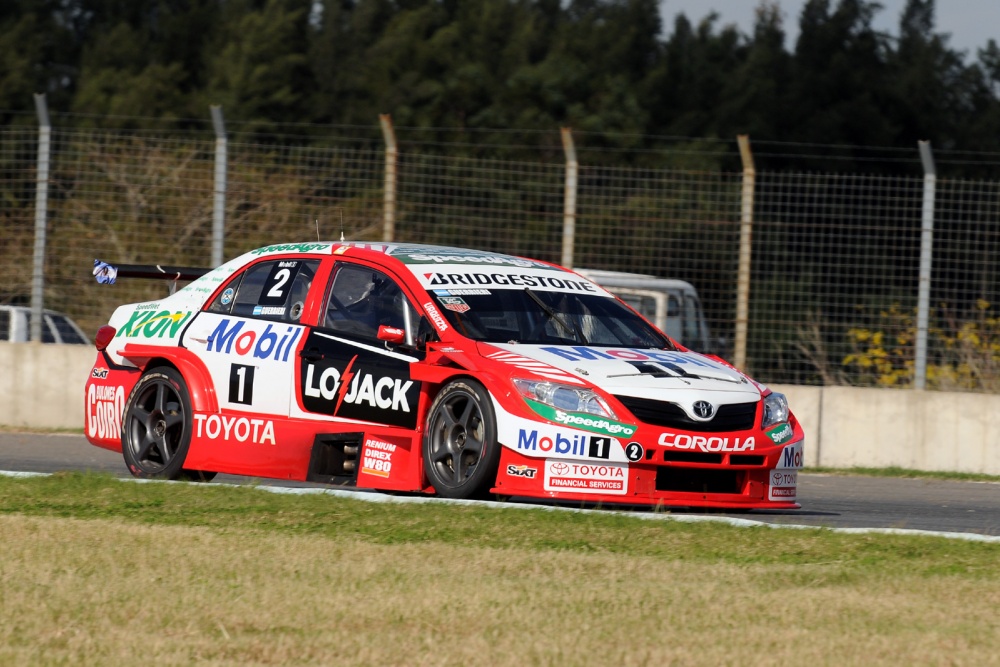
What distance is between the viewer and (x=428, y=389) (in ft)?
28.0

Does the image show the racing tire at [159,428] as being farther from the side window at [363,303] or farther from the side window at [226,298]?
the side window at [363,303]

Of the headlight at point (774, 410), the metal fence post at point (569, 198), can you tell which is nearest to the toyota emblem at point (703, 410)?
the headlight at point (774, 410)

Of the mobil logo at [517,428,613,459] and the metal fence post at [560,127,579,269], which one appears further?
the metal fence post at [560,127,579,269]

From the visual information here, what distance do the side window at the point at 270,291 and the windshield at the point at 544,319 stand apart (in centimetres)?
94

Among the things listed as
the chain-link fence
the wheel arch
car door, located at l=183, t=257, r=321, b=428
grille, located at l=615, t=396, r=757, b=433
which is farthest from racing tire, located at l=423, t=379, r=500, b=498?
the chain-link fence

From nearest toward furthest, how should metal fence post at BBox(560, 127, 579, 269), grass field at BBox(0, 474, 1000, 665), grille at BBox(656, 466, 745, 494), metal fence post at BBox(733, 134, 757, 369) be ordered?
grass field at BBox(0, 474, 1000, 665) < grille at BBox(656, 466, 745, 494) < metal fence post at BBox(733, 134, 757, 369) < metal fence post at BBox(560, 127, 579, 269)

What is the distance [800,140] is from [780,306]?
28.4 m

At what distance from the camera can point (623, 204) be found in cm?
1512

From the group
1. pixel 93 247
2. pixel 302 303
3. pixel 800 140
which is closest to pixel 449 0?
pixel 800 140

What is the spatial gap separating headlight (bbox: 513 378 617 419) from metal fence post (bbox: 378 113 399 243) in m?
7.18

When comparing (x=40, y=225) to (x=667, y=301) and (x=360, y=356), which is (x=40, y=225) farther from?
(x=360, y=356)

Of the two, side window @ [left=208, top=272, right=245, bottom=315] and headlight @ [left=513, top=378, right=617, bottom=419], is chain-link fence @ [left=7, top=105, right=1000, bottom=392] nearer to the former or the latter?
side window @ [left=208, top=272, right=245, bottom=315]

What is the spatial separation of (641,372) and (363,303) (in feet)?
5.75

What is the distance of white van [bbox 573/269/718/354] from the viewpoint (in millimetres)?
15586
